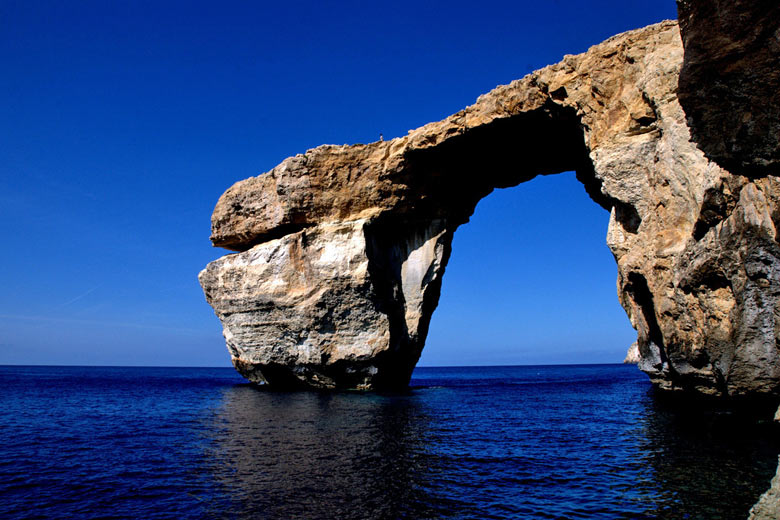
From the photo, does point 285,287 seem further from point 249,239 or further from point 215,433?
point 215,433

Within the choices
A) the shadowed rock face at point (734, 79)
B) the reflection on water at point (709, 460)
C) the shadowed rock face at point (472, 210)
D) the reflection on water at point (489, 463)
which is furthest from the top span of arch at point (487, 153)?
the shadowed rock face at point (734, 79)

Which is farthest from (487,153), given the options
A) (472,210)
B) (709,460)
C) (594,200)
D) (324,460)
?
(324,460)

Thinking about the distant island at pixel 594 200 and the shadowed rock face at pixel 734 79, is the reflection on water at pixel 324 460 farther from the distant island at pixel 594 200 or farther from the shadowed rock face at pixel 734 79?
the shadowed rock face at pixel 734 79

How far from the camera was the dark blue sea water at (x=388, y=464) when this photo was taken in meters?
10.2

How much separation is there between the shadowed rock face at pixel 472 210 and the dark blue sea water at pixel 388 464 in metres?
3.68

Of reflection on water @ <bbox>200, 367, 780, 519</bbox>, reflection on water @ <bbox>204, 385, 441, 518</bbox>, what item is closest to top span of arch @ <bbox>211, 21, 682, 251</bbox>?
reflection on water @ <bbox>200, 367, 780, 519</bbox>

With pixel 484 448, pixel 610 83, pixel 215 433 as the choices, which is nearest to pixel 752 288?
pixel 484 448

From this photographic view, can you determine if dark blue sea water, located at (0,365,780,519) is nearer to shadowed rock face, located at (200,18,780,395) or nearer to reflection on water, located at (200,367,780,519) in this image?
reflection on water, located at (200,367,780,519)

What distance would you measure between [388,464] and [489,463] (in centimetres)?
277

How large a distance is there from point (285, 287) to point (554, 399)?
18882 mm

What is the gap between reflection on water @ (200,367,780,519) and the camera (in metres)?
10.0

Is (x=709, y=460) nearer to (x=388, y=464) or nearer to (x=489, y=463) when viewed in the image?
(x=489, y=463)

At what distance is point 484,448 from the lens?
51.2ft

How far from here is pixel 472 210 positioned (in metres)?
35.9
